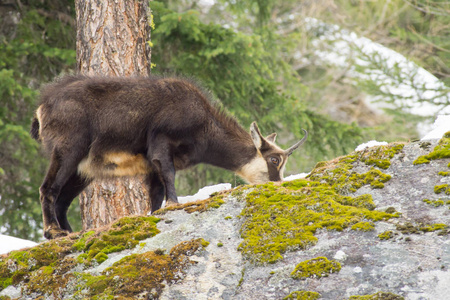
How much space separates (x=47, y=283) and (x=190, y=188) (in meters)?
8.19

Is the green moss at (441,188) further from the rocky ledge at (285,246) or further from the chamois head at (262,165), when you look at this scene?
the chamois head at (262,165)

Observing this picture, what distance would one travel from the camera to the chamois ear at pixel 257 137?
699 centimetres

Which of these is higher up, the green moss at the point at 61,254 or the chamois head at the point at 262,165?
the green moss at the point at 61,254

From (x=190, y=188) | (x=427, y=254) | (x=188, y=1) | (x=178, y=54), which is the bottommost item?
(x=190, y=188)

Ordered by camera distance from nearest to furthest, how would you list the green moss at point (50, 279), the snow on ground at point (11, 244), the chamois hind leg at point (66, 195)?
1. the green moss at point (50, 279)
2. the snow on ground at point (11, 244)
3. the chamois hind leg at point (66, 195)

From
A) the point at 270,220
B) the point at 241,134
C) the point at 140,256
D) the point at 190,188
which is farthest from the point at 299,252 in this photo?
the point at 190,188

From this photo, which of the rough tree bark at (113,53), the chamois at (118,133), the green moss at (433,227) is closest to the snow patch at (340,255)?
the green moss at (433,227)

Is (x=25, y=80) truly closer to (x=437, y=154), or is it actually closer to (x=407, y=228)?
(x=437, y=154)

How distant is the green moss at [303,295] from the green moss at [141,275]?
78cm

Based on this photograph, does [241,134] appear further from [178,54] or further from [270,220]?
[178,54]

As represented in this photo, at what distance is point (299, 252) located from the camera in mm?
3592

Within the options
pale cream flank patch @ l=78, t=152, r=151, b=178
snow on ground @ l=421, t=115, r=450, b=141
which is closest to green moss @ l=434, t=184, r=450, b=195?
snow on ground @ l=421, t=115, r=450, b=141

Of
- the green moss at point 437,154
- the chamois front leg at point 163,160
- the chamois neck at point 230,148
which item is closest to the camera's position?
the green moss at point 437,154

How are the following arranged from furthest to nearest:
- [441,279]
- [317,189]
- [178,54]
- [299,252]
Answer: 1. [178,54]
2. [317,189]
3. [299,252]
4. [441,279]
